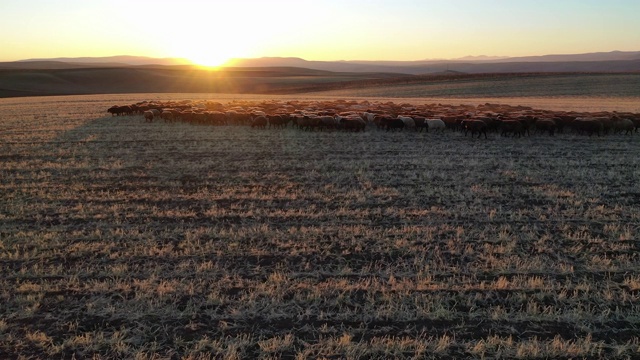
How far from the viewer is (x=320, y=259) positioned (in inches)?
266

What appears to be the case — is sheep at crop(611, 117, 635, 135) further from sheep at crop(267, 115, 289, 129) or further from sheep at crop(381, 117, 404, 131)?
sheep at crop(267, 115, 289, 129)

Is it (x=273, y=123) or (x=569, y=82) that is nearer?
(x=273, y=123)

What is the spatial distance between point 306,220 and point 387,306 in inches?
127

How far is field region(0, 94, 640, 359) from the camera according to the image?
4.88 meters

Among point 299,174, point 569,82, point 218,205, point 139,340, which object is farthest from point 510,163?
point 569,82

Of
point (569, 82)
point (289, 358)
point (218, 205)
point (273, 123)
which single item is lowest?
point (289, 358)

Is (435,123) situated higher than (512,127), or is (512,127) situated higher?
(435,123)

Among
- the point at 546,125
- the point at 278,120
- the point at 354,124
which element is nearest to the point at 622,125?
the point at 546,125

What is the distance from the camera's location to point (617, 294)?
5.78 metres

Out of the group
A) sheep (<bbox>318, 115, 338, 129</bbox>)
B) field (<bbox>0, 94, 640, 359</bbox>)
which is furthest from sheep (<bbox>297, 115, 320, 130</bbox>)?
field (<bbox>0, 94, 640, 359</bbox>)

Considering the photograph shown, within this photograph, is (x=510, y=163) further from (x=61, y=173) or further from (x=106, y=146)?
(x=106, y=146)

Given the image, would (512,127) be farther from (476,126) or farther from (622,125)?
(622,125)

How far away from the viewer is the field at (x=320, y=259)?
4.88m

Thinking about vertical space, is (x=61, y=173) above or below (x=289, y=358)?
above
